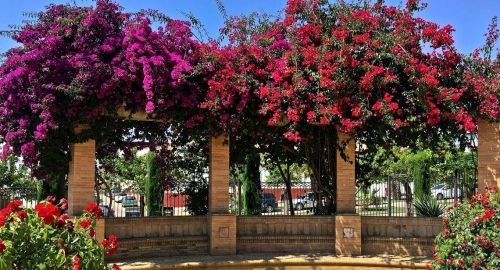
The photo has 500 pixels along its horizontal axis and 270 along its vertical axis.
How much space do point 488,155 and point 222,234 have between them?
6074 mm

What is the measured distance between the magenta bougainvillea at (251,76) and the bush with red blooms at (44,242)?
591 cm

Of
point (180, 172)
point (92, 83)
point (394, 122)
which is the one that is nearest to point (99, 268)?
point (92, 83)

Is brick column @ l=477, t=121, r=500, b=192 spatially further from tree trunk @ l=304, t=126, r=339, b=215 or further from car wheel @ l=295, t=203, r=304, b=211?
car wheel @ l=295, t=203, r=304, b=211

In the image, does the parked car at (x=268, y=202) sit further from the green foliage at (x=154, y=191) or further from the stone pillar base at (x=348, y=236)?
the stone pillar base at (x=348, y=236)

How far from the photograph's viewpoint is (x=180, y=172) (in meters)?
Result: 15.9

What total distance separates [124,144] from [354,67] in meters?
5.94

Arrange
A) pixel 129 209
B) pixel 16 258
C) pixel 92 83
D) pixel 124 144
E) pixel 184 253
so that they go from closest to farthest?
pixel 16 258, pixel 92 83, pixel 184 253, pixel 124 144, pixel 129 209

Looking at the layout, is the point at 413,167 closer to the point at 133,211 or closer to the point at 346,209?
the point at 346,209

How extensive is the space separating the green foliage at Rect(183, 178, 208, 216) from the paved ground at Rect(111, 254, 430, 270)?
2849mm

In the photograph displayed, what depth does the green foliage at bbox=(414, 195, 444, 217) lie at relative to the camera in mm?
13188

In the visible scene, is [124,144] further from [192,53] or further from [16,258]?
[16,258]

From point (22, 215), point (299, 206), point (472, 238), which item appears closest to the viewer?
point (22, 215)

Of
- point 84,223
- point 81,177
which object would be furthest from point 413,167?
point 84,223

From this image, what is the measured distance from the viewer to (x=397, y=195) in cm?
1458
